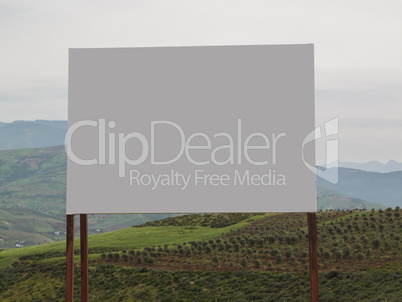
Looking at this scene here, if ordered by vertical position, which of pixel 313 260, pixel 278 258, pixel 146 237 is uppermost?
pixel 313 260

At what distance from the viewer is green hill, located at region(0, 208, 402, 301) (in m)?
34.9

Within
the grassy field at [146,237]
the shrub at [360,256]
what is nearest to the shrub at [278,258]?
the shrub at [360,256]

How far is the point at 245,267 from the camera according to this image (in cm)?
4203

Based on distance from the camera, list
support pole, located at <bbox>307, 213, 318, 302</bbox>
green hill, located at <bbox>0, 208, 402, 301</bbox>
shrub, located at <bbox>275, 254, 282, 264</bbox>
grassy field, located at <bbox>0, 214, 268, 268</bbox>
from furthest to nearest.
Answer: grassy field, located at <bbox>0, 214, 268, 268</bbox> < shrub, located at <bbox>275, 254, 282, 264</bbox> < green hill, located at <bbox>0, 208, 402, 301</bbox> < support pole, located at <bbox>307, 213, 318, 302</bbox>

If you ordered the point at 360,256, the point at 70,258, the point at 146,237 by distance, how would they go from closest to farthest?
the point at 70,258 < the point at 360,256 < the point at 146,237

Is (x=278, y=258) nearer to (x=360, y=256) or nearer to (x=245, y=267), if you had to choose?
(x=245, y=267)

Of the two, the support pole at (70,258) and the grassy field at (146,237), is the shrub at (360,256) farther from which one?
the support pole at (70,258)

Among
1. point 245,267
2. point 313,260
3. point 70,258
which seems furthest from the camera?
point 245,267

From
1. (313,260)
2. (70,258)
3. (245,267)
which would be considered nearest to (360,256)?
(245,267)

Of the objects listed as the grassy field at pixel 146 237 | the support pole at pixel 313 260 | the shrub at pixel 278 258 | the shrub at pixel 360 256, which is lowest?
the grassy field at pixel 146 237

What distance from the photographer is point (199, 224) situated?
72312 millimetres

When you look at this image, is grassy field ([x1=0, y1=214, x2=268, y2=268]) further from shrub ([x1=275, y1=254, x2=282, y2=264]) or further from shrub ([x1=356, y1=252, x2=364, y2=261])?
shrub ([x1=356, y1=252, x2=364, y2=261])

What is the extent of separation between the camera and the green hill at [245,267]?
34.9 meters

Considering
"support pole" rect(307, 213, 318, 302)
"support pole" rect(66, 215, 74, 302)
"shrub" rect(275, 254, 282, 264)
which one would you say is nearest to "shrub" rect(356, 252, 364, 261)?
"shrub" rect(275, 254, 282, 264)
